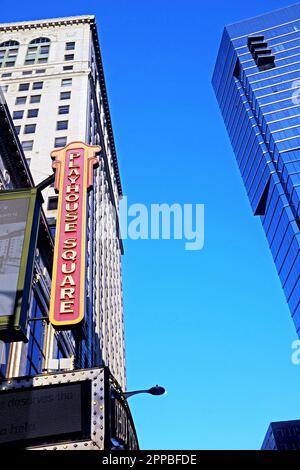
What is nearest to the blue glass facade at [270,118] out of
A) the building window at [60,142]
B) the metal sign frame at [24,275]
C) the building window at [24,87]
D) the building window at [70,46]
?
the building window at [70,46]

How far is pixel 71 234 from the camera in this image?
1788cm

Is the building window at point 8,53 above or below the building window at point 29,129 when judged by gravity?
above

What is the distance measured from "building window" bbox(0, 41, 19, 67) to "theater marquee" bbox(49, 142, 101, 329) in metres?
59.8

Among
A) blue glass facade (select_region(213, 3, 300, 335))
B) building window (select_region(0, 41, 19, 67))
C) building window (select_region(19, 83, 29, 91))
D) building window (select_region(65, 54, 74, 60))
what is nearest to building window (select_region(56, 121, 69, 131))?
building window (select_region(19, 83, 29, 91))

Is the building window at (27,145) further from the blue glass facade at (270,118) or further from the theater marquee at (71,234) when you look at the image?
the blue glass facade at (270,118)

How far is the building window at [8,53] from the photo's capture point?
245 ft

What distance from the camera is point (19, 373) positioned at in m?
23.3

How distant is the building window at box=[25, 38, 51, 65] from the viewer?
2953 inches

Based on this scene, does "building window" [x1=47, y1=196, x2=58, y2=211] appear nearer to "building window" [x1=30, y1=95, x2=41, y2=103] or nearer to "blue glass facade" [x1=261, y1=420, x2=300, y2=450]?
"building window" [x1=30, y1=95, x2=41, y2=103]

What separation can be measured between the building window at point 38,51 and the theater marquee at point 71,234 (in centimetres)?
5918

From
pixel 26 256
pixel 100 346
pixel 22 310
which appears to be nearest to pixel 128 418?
pixel 22 310

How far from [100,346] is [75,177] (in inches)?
1579
